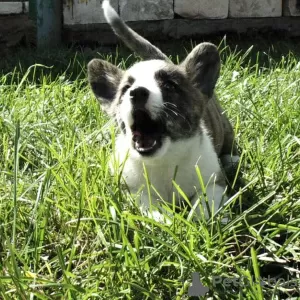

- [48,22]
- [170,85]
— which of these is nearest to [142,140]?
[170,85]

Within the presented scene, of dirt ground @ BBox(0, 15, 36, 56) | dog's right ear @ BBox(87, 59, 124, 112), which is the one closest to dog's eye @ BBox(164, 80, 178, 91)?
dog's right ear @ BBox(87, 59, 124, 112)

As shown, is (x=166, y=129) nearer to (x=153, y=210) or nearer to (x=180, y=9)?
(x=153, y=210)

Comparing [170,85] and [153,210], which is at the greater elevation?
[170,85]

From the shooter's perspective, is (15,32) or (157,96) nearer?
(157,96)

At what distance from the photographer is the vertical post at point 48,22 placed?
17.3ft

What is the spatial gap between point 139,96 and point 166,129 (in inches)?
7.3

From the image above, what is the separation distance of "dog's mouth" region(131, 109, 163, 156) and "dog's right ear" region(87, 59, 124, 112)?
40 cm

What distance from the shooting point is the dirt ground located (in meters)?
5.32

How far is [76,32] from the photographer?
553cm

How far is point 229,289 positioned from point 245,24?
461 cm

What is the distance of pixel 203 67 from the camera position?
8.79 feet

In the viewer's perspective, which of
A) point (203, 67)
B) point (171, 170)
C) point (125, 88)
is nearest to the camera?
point (171, 170)

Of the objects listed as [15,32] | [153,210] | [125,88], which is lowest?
[153,210]

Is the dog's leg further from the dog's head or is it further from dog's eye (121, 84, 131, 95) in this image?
dog's eye (121, 84, 131, 95)
